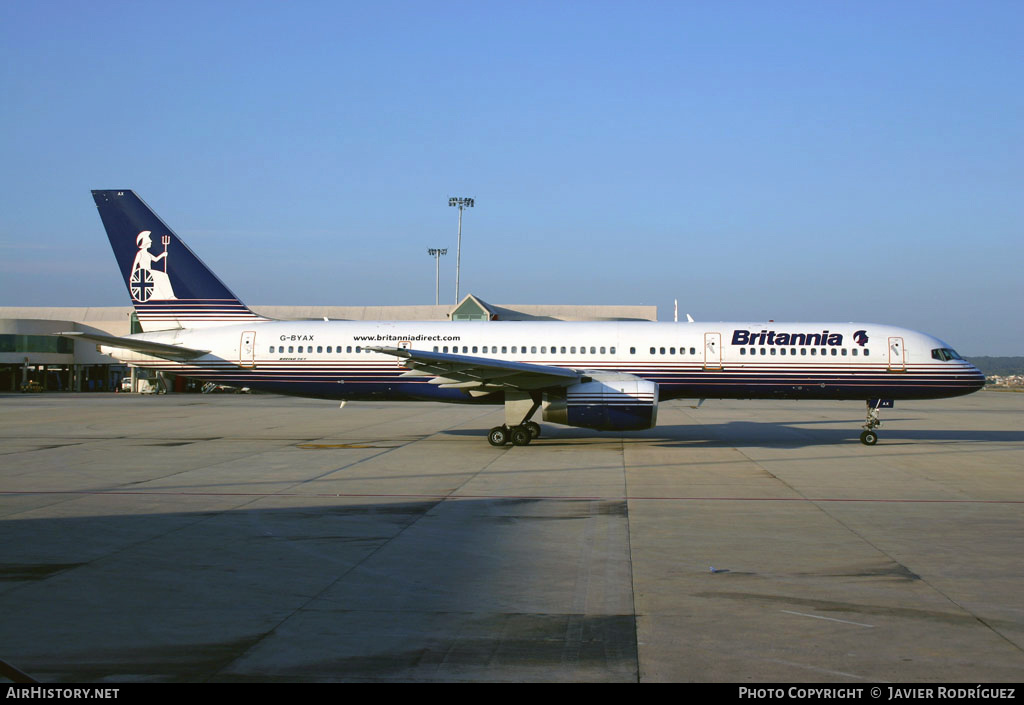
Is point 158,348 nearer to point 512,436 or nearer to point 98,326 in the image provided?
point 512,436

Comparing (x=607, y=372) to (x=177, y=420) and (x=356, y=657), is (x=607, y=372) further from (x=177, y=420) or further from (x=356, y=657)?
(x=177, y=420)

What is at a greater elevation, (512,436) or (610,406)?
(610,406)

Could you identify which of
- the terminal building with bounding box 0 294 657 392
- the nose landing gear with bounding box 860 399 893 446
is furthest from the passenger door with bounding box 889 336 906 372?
the terminal building with bounding box 0 294 657 392

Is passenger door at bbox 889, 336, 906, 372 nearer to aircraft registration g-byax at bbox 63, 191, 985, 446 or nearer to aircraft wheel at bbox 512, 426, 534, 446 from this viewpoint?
aircraft registration g-byax at bbox 63, 191, 985, 446

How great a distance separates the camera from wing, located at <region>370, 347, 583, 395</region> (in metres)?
19.8

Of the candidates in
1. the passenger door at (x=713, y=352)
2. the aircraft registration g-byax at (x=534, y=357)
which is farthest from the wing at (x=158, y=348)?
the passenger door at (x=713, y=352)

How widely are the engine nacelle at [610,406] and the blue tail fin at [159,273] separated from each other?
451 inches

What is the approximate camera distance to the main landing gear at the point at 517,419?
21.8 m

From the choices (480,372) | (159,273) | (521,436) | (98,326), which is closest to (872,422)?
(521,436)

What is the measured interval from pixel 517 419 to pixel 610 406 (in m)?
2.79

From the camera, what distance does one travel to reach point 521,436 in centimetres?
2180

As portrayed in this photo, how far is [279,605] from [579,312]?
68794 millimetres

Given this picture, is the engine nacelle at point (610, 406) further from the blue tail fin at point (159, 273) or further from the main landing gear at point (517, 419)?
the blue tail fin at point (159, 273)

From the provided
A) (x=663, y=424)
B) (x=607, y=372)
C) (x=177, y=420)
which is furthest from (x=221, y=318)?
(x=663, y=424)
